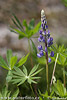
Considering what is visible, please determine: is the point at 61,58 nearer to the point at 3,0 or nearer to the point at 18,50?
the point at 18,50

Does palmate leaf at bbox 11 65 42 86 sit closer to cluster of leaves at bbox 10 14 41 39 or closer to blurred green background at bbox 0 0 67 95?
cluster of leaves at bbox 10 14 41 39

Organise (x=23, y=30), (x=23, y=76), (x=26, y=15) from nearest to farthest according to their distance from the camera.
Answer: (x=23, y=76) → (x=23, y=30) → (x=26, y=15)

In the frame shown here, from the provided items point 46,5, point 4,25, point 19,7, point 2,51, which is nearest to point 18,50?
point 2,51

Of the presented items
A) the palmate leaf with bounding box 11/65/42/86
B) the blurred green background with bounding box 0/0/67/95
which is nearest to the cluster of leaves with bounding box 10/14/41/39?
the palmate leaf with bounding box 11/65/42/86

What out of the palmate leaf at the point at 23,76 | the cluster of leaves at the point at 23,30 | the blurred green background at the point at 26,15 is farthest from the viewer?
the blurred green background at the point at 26,15

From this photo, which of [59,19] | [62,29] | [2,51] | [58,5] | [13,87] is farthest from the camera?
[58,5]

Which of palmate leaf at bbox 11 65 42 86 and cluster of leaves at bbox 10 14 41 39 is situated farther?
cluster of leaves at bbox 10 14 41 39

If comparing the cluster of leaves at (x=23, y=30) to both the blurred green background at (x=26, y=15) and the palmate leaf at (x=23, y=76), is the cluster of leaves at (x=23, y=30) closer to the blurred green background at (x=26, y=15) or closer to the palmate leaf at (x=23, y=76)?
the palmate leaf at (x=23, y=76)

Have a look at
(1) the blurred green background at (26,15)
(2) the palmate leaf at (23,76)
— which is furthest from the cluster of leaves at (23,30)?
(1) the blurred green background at (26,15)

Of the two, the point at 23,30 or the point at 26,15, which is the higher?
the point at 26,15

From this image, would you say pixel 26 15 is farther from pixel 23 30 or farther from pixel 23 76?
pixel 23 76

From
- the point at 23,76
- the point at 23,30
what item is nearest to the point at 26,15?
the point at 23,30
